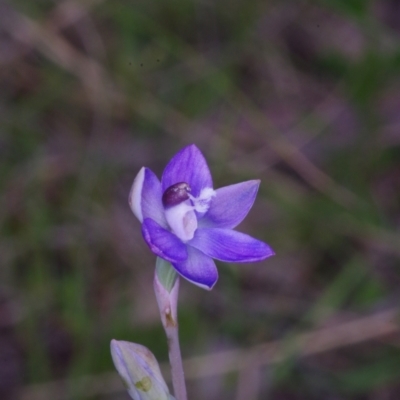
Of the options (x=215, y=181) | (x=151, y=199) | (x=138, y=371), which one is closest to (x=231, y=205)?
(x=151, y=199)

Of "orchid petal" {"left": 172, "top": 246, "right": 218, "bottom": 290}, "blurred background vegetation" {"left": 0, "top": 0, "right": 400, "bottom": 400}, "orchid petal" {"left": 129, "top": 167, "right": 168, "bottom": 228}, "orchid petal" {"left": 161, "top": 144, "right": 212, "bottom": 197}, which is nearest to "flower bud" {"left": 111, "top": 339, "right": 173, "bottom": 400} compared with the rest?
"orchid petal" {"left": 172, "top": 246, "right": 218, "bottom": 290}

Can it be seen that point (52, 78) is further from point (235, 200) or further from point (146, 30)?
→ point (235, 200)

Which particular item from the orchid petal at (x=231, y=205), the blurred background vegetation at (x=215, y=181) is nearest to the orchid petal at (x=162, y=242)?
the orchid petal at (x=231, y=205)

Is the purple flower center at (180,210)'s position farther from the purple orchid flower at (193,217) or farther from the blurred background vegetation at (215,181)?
the blurred background vegetation at (215,181)

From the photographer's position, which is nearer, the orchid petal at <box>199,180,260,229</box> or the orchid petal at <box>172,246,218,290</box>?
the orchid petal at <box>172,246,218,290</box>

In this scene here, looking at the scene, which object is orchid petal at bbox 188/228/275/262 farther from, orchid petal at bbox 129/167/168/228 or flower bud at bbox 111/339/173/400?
flower bud at bbox 111/339/173/400

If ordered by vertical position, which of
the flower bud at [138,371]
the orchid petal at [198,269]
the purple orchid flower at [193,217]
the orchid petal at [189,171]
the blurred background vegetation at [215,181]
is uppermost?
the blurred background vegetation at [215,181]
